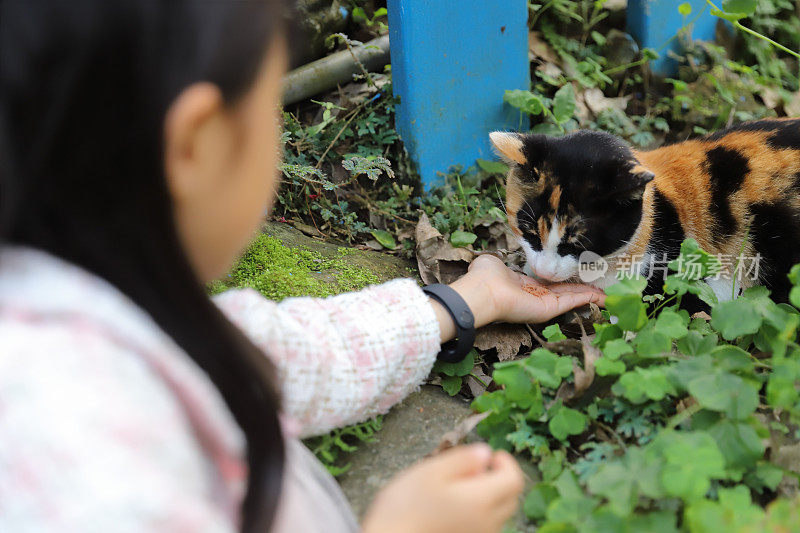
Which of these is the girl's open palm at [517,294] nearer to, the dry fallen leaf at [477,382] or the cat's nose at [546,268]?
the cat's nose at [546,268]

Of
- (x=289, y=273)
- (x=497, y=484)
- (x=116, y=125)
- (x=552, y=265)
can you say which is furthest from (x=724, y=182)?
(x=116, y=125)

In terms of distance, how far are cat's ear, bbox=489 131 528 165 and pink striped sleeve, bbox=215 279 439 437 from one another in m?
0.65

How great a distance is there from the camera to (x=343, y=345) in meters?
1.30

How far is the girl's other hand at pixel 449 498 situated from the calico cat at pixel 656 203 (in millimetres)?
1097

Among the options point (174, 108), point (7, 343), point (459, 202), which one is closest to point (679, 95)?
point (459, 202)

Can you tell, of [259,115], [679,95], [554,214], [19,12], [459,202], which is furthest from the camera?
[679,95]

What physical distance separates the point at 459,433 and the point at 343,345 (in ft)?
0.98

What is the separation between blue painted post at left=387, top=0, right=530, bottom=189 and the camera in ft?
7.11

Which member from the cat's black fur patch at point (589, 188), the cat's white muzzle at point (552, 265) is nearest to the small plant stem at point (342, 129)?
the cat's black fur patch at point (589, 188)

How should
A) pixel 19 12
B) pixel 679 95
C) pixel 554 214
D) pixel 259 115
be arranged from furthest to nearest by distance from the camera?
pixel 679 95 < pixel 554 214 < pixel 259 115 < pixel 19 12

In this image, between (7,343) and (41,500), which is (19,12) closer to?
(7,343)

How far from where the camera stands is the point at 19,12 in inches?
25.3

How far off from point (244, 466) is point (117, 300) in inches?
10.2

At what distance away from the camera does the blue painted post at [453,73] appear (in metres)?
2.17
